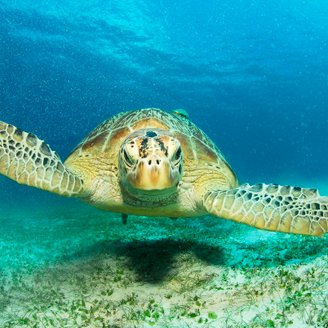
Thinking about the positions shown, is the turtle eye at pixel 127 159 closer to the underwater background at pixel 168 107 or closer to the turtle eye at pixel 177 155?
the turtle eye at pixel 177 155

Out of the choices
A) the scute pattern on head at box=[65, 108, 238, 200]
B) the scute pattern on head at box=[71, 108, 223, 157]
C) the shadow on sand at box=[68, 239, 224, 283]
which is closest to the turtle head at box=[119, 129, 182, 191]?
the scute pattern on head at box=[65, 108, 238, 200]

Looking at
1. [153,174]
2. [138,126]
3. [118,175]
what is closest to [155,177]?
[153,174]

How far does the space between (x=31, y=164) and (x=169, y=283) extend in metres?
2.40

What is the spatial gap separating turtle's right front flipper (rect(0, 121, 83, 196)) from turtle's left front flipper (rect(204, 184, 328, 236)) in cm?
189

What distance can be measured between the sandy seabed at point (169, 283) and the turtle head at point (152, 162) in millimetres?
1403

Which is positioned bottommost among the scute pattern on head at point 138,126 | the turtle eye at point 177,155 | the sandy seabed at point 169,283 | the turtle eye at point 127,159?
the sandy seabed at point 169,283

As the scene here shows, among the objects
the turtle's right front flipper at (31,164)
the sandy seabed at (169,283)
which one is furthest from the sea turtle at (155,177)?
the sandy seabed at (169,283)

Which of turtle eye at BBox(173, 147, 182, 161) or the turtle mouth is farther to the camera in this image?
turtle eye at BBox(173, 147, 182, 161)

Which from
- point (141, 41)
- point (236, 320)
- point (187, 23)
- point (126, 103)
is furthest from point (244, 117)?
point (236, 320)

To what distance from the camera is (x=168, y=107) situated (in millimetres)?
59281

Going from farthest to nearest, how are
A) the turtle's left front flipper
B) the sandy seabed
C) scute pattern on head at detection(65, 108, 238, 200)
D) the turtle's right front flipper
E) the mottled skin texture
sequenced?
A: scute pattern on head at detection(65, 108, 238, 200)
the mottled skin texture
the turtle's right front flipper
the turtle's left front flipper
the sandy seabed

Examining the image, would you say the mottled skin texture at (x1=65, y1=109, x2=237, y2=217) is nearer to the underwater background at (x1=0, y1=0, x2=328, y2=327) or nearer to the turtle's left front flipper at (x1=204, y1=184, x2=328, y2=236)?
the turtle's left front flipper at (x1=204, y1=184, x2=328, y2=236)

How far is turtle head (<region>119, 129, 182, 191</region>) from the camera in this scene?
3707mm

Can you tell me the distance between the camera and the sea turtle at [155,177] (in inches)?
157
